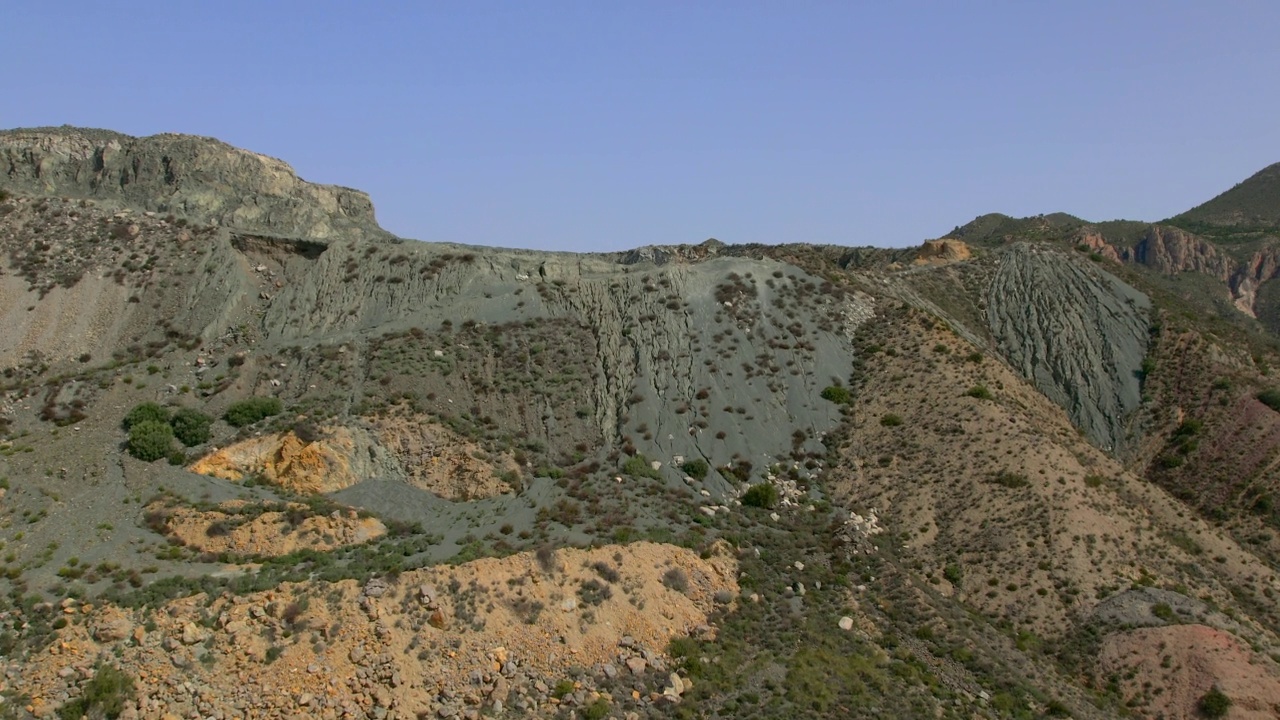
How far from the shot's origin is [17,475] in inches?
1404

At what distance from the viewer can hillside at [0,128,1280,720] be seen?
1171 inches

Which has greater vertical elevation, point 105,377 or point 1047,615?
point 105,377

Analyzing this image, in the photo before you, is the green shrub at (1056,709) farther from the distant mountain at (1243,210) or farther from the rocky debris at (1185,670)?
the distant mountain at (1243,210)

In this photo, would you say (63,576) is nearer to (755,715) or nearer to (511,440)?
(511,440)

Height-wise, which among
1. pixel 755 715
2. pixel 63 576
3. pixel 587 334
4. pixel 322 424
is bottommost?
pixel 755 715

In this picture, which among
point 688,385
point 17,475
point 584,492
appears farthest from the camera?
point 688,385

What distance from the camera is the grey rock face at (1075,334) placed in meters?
54.0

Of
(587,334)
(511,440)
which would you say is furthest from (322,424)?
(587,334)

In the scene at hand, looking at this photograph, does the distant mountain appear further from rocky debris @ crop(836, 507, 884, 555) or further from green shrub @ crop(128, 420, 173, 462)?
green shrub @ crop(128, 420, 173, 462)

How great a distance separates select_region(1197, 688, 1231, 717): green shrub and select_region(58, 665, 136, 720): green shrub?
1296 inches

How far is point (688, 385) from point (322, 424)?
59.7 ft

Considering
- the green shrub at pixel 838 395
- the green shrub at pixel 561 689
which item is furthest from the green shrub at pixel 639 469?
the green shrub at pixel 561 689

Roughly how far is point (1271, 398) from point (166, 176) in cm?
7439

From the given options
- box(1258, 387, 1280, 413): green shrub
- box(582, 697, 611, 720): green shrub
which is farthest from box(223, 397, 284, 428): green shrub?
box(1258, 387, 1280, 413): green shrub
